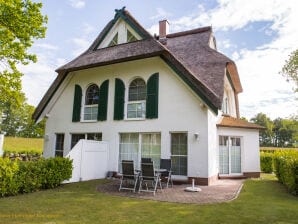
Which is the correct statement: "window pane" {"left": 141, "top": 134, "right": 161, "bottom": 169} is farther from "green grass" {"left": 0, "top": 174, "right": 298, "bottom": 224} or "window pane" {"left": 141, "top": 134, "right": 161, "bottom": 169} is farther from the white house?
"green grass" {"left": 0, "top": 174, "right": 298, "bottom": 224}

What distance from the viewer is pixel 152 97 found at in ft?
37.8

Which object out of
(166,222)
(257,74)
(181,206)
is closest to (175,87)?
(181,206)

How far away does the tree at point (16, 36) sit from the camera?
39.3ft

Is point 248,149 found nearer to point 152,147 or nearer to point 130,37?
point 152,147

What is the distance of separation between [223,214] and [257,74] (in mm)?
16827

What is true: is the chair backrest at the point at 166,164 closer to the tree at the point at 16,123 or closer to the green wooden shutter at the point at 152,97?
the green wooden shutter at the point at 152,97

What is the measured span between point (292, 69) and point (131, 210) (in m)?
20.7

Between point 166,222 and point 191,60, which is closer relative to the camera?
point 166,222

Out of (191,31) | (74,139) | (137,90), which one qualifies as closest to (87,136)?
(74,139)

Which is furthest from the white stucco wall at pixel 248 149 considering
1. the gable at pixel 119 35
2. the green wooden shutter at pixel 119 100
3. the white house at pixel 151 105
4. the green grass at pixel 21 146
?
the green grass at pixel 21 146

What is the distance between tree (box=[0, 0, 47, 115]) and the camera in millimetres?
11992

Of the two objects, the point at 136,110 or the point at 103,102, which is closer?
the point at 136,110

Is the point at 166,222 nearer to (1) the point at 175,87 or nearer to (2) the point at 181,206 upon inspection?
(2) the point at 181,206

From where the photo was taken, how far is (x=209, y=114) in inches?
420
